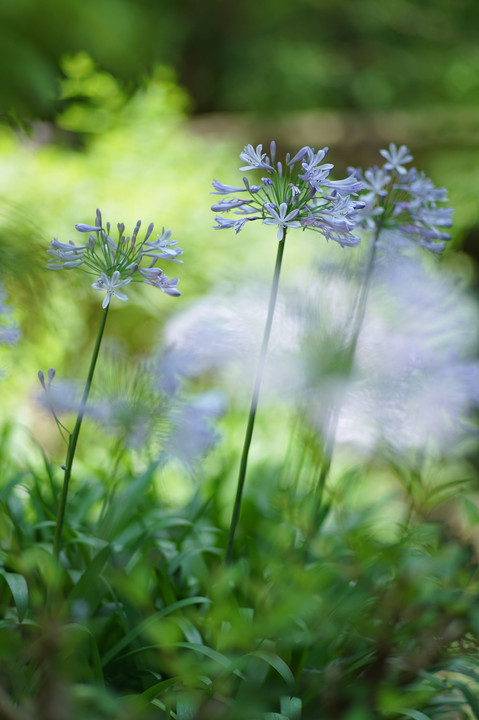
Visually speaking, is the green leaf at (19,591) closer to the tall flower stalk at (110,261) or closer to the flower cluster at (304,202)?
the tall flower stalk at (110,261)

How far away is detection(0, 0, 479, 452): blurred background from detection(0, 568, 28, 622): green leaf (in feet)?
0.96

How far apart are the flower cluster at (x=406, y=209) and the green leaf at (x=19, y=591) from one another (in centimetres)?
72

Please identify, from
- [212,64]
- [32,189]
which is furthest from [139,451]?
[212,64]

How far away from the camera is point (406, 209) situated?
3.22ft

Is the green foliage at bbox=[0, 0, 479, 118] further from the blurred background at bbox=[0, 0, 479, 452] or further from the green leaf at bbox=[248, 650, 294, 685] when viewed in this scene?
the green leaf at bbox=[248, 650, 294, 685]

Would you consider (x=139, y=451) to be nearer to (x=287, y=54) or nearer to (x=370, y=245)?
(x=370, y=245)

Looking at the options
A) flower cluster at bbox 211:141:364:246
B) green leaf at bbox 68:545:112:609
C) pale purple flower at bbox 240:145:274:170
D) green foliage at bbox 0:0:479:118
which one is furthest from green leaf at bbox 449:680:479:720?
green foliage at bbox 0:0:479:118

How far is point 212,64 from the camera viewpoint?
739 centimetres

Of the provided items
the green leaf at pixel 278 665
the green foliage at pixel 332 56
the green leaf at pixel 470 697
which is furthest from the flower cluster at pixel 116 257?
the green foliage at pixel 332 56

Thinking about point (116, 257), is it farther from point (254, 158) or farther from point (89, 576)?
point (89, 576)

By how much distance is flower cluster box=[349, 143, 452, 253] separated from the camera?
957 millimetres

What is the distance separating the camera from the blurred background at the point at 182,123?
0.84 metres

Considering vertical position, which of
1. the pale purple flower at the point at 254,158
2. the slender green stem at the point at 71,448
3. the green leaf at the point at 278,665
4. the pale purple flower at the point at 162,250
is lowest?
the green leaf at the point at 278,665

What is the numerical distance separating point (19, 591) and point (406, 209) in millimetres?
779
